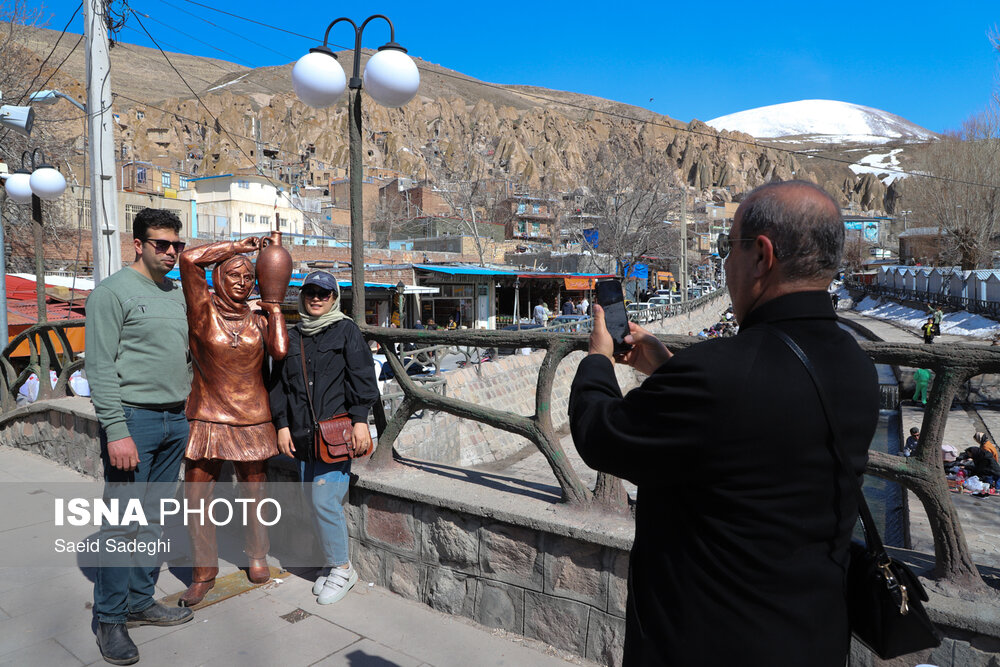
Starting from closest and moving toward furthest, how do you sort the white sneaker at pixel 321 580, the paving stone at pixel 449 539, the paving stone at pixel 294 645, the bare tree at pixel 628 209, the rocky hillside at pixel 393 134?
the paving stone at pixel 294 645
the paving stone at pixel 449 539
the white sneaker at pixel 321 580
the bare tree at pixel 628 209
the rocky hillside at pixel 393 134

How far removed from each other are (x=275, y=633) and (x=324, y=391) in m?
1.16

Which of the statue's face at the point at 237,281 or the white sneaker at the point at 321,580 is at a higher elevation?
the statue's face at the point at 237,281

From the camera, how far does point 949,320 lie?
27297 millimetres

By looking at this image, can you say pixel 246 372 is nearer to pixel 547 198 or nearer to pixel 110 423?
pixel 110 423

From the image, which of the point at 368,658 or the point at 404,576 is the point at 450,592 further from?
the point at 368,658

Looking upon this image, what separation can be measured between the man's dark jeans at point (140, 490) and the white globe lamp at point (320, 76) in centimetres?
250

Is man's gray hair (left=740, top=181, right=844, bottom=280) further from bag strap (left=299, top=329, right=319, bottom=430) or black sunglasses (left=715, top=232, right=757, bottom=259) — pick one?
bag strap (left=299, top=329, right=319, bottom=430)

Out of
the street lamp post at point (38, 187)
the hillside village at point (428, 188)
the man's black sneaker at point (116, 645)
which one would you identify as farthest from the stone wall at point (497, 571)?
the street lamp post at point (38, 187)

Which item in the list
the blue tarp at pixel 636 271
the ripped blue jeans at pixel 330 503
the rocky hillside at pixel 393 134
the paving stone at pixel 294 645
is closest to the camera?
the paving stone at pixel 294 645

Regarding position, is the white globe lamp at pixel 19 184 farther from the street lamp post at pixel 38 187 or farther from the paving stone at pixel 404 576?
the paving stone at pixel 404 576

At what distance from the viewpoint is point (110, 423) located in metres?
2.76

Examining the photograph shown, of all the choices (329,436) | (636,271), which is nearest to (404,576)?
(329,436)

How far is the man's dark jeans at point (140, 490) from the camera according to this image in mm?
2807

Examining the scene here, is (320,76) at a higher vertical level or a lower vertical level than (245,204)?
lower
